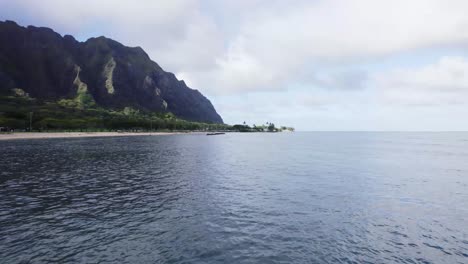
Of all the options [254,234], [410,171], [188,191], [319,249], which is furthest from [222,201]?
[410,171]

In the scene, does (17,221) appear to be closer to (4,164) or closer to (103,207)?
(103,207)

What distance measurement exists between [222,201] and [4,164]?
186 feet

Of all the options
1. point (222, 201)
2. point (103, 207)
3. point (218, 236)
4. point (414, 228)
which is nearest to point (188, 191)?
point (222, 201)

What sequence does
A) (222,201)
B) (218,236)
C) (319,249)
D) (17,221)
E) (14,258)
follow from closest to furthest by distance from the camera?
(14,258), (319,249), (218,236), (17,221), (222,201)

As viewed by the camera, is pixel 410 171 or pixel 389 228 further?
pixel 410 171

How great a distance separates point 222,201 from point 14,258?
72.4 feet

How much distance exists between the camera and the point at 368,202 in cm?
3812

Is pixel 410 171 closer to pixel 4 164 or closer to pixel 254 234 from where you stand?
pixel 254 234

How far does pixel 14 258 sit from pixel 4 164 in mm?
57093

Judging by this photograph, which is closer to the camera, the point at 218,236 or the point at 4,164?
the point at 218,236

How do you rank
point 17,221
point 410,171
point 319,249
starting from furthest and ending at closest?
point 410,171 < point 17,221 < point 319,249

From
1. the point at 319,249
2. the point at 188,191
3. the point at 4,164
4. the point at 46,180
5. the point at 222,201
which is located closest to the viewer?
the point at 319,249

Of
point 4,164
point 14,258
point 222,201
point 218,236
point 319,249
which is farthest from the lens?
point 4,164

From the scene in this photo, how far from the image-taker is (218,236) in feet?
81.7
